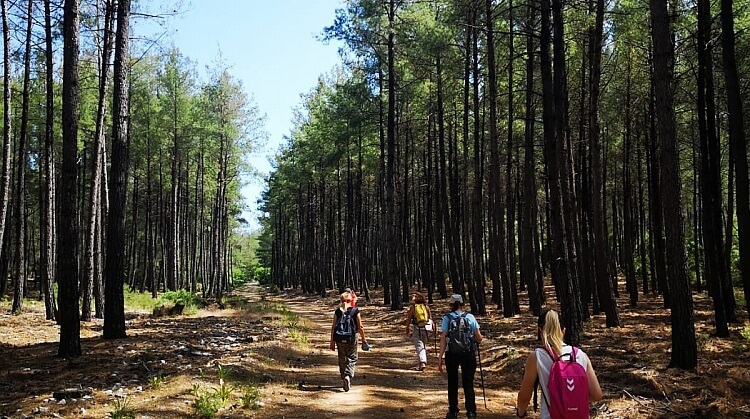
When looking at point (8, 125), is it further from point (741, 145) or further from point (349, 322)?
point (741, 145)

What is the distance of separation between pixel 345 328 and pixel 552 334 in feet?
19.2

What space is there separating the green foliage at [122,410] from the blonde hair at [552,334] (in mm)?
4926

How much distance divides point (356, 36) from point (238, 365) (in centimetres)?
1681

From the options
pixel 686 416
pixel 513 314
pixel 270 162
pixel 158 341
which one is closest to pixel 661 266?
pixel 513 314

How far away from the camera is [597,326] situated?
49.9ft

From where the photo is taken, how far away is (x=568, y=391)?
4.00 metres

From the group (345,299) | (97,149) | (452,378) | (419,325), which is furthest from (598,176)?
(97,149)

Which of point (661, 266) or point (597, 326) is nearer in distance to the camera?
point (597, 326)

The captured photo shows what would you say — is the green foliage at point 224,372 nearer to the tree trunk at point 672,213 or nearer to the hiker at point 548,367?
the hiker at point 548,367

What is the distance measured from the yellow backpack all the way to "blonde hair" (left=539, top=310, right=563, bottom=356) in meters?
7.49

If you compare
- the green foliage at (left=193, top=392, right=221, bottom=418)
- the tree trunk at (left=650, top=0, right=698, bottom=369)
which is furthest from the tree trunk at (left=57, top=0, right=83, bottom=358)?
the tree trunk at (left=650, top=0, right=698, bottom=369)

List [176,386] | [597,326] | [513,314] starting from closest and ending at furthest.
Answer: [176,386] < [597,326] < [513,314]

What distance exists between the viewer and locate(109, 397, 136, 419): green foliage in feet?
21.1

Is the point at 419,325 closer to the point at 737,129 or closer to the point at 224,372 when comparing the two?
the point at 224,372
